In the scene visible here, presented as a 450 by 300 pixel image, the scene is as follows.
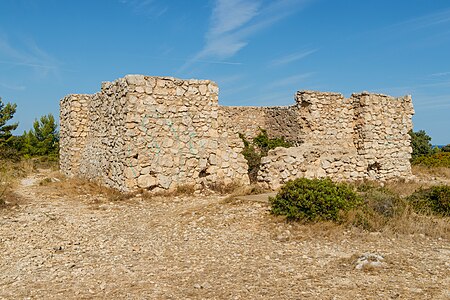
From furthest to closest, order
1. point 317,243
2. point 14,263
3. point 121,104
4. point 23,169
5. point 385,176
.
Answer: point 23,169
point 385,176
point 121,104
point 317,243
point 14,263

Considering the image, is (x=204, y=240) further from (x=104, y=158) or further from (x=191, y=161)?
(x=104, y=158)

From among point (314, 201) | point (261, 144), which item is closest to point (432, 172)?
point (261, 144)

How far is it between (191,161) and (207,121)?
137cm

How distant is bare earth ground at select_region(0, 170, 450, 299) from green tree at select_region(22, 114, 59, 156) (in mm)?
19496

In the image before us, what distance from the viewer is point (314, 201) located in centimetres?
833

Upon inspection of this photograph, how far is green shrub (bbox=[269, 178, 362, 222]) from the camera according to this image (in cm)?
820

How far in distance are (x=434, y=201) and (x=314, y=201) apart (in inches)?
129

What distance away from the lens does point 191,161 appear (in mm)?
12602

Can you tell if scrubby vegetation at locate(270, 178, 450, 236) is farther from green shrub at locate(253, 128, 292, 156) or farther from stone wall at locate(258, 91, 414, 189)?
green shrub at locate(253, 128, 292, 156)

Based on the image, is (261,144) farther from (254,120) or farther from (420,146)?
(420,146)

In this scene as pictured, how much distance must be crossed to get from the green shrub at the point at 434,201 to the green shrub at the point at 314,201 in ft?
5.54

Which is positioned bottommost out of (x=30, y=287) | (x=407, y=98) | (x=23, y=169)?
(x=30, y=287)

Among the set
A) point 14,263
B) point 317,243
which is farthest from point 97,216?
point 317,243

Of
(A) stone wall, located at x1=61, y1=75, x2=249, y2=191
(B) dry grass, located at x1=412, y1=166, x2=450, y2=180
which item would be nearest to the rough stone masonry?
(A) stone wall, located at x1=61, y1=75, x2=249, y2=191
